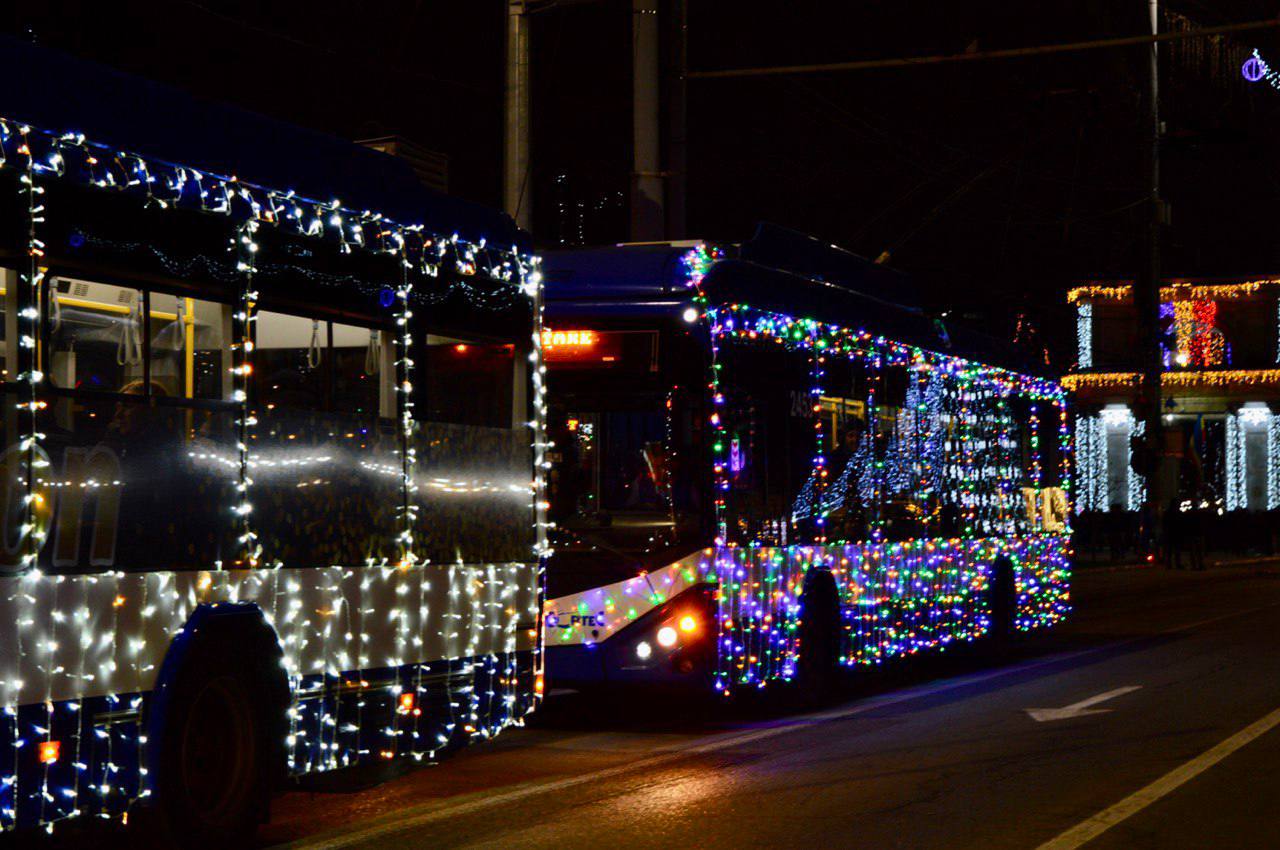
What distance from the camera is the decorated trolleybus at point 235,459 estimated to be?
274 inches

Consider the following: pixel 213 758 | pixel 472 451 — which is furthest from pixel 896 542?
pixel 213 758

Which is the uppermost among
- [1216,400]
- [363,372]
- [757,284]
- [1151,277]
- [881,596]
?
[1151,277]

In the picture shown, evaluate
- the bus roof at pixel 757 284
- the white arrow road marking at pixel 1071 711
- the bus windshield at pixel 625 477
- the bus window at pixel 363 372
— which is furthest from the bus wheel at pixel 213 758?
the white arrow road marking at pixel 1071 711

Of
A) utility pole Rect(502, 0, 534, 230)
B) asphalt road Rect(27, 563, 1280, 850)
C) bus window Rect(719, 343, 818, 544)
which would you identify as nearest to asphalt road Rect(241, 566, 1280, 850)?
asphalt road Rect(27, 563, 1280, 850)

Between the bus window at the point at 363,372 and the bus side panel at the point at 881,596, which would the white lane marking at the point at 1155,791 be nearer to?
the bus side panel at the point at 881,596

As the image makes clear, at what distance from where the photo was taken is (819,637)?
14797 millimetres

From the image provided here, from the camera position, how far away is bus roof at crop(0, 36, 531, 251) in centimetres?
692

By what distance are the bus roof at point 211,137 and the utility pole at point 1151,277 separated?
33463mm

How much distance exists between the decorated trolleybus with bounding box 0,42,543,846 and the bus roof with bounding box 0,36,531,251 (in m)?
0.01

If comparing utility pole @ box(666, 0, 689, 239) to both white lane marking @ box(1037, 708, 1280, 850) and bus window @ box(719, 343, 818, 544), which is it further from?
white lane marking @ box(1037, 708, 1280, 850)

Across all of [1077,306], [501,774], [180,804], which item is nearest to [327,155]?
[180,804]

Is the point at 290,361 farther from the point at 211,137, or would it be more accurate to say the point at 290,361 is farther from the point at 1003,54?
the point at 1003,54

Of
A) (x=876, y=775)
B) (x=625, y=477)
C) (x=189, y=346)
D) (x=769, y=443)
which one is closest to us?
(x=189, y=346)

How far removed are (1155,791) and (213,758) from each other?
5.17m
